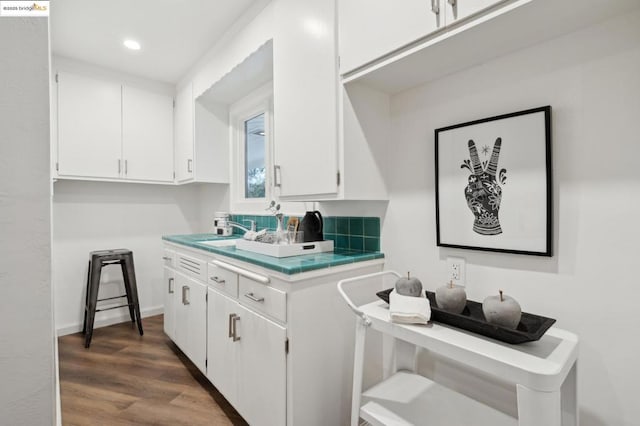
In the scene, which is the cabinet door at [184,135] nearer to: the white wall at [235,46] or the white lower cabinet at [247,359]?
the white wall at [235,46]

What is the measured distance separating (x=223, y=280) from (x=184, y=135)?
6.22 ft

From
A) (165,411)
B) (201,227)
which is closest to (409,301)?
(165,411)

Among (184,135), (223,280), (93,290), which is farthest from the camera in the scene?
(184,135)

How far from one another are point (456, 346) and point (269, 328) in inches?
32.6

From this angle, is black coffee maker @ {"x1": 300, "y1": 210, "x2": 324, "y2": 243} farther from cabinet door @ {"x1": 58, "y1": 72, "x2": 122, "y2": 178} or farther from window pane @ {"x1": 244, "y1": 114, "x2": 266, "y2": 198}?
cabinet door @ {"x1": 58, "y1": 72, "x2": 122, "y2": 178}

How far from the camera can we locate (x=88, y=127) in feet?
9.14

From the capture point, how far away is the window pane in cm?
266

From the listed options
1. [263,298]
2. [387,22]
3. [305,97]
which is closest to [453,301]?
[263,298]

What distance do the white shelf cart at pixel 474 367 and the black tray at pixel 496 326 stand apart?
22 millimetres

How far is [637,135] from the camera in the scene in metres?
0.93

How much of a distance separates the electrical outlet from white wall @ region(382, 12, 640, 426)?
0.28ft

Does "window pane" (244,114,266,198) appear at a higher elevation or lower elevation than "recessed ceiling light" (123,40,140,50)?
lower

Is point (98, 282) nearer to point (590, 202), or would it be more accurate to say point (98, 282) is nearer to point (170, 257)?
point (170, 257)

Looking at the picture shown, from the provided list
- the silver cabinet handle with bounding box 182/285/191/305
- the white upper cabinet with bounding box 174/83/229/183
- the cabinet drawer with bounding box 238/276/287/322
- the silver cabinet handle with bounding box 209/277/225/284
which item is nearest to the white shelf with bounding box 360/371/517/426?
the cabinet drawer with bounding box 238/276/287/322
